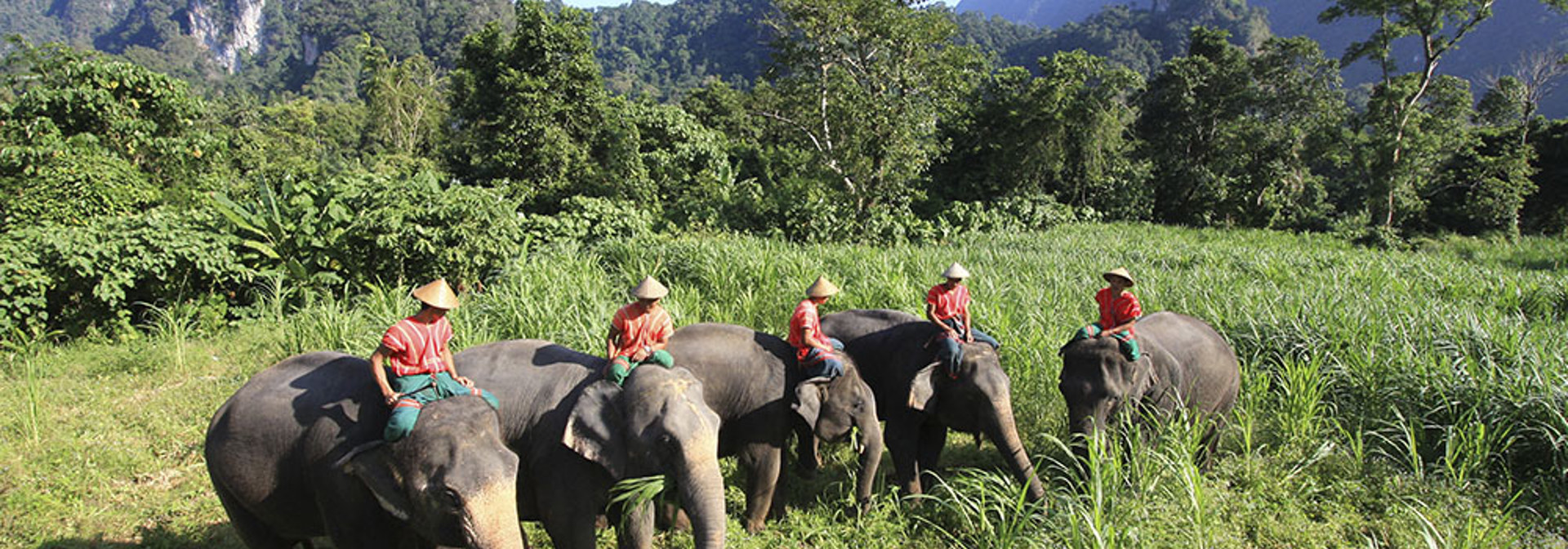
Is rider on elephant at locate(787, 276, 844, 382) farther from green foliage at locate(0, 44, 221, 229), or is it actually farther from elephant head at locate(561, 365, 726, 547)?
green foliage at locate(0, 44, 221, 229)

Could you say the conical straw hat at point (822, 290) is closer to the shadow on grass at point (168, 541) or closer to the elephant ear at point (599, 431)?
the elephant ear at point (599, 431)

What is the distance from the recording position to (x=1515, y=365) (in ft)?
18.2

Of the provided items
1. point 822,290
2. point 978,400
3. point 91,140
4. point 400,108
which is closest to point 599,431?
point 822,290

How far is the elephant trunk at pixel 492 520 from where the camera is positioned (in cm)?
307

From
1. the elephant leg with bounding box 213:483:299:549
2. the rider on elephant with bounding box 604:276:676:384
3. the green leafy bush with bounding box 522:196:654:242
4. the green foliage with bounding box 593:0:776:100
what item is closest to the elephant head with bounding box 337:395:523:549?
the elephant leg with bounding box 213:483:299:549

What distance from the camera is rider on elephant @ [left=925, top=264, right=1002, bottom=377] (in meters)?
4.83

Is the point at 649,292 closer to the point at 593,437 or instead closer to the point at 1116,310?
the point at 593,437

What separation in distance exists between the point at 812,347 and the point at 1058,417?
95.1 inches

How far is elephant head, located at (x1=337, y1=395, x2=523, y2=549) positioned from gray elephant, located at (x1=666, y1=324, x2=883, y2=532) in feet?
5.17

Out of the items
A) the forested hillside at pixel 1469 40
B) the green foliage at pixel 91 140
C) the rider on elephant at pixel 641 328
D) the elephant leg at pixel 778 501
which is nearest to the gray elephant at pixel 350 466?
the rider on elephant at pixel 641 328

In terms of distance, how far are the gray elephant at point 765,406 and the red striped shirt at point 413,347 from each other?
148 centimetres

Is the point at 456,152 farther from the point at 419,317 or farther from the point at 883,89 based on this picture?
the point at 419,317

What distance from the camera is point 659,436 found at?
3621 millimetres

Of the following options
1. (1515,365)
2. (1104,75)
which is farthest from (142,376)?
(1104,75)
